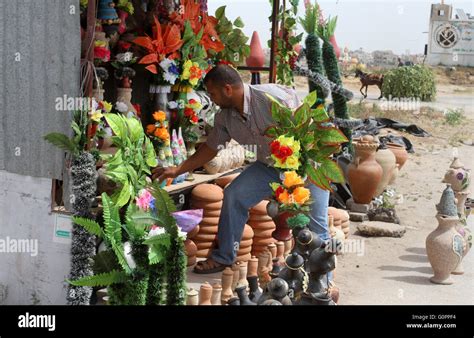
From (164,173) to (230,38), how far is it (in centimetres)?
226

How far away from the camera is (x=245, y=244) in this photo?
19.8 ft

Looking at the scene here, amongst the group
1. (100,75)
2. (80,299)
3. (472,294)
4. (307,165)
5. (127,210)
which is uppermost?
(100,75)

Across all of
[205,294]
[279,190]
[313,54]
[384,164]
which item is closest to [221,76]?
[279,190]

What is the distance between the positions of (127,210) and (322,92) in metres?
5.61

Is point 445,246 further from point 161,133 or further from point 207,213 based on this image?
point 161,133

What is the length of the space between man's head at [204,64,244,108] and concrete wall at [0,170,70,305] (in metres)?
1.26

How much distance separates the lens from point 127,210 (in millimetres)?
4375

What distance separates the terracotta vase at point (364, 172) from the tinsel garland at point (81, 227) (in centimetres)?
458

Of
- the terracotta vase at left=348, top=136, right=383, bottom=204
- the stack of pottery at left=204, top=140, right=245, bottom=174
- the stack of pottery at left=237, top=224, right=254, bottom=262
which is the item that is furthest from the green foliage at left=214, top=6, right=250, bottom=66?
the terracotta vase at left=348, top=136, right=383, bottom=204

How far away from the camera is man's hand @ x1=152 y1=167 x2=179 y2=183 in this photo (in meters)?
5.19

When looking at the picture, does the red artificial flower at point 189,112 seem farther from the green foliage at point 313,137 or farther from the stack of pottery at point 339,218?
the green foliage at point 313,137

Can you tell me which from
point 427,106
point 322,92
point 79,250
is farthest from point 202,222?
point 427,106
